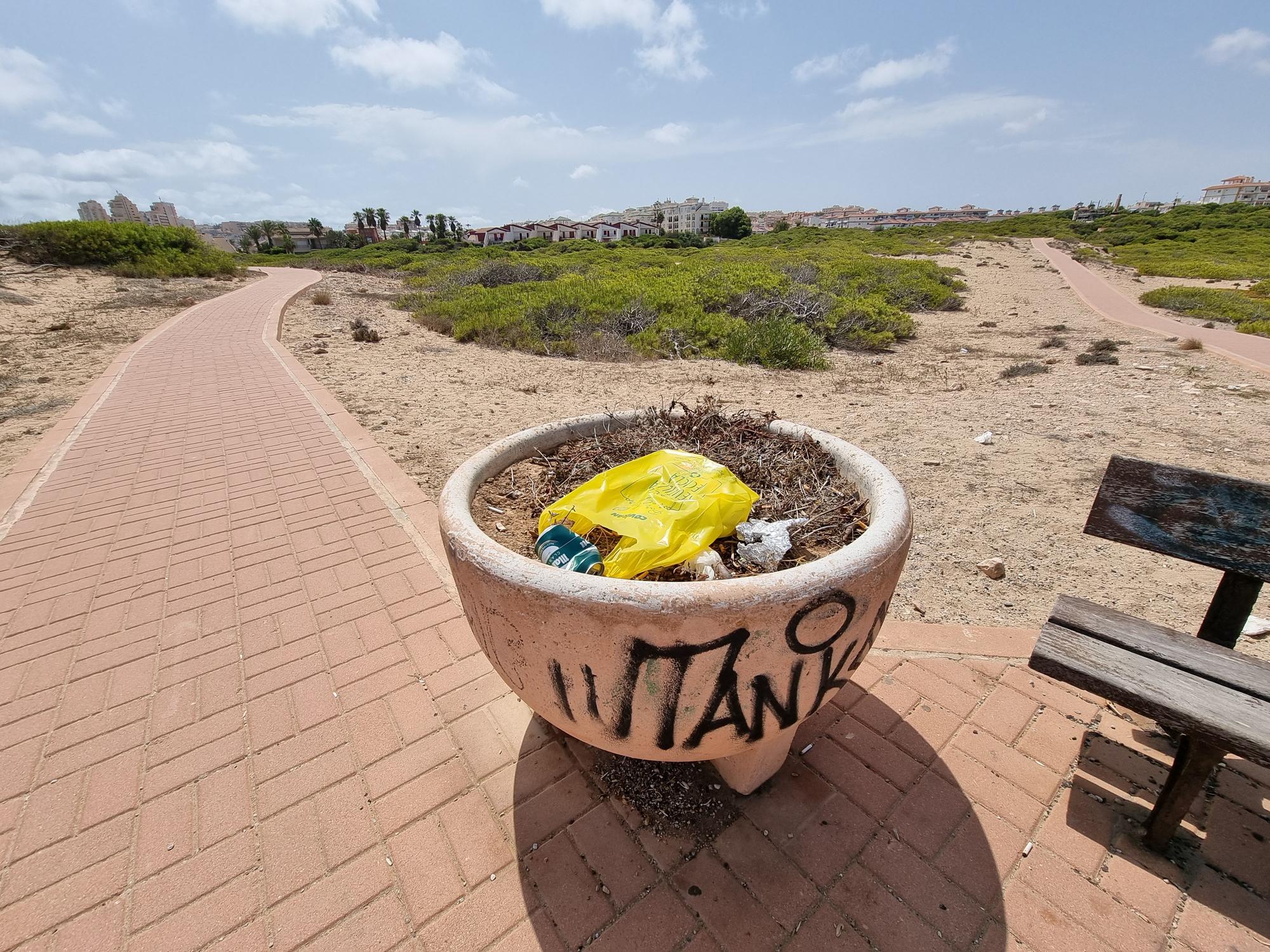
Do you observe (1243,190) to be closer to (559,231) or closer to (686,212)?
(686,212)

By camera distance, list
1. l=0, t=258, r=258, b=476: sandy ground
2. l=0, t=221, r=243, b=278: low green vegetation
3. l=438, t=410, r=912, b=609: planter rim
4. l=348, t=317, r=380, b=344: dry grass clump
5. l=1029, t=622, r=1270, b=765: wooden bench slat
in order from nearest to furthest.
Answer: l=438, t=410, r=912, b=609: planter rim
l=1029, t=622, r=1270, b=765: wooden bench slat
l=0, t=258, r=258, b=476: sandy ground
l=348, t=317, r=380, b=344: dry grass clump
l=0, t=221, r=243, b=278: low green vegetation

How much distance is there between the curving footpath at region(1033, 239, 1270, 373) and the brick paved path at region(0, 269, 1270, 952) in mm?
8840

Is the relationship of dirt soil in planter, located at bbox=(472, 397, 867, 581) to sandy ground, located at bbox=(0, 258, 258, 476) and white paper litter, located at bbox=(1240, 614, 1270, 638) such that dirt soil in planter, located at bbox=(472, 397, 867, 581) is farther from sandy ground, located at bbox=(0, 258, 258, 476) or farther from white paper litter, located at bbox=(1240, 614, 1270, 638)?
sandy ground, located at bbox=(0, 258, 258, 476)

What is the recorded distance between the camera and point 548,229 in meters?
75.3

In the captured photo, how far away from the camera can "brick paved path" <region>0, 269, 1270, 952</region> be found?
1386mm

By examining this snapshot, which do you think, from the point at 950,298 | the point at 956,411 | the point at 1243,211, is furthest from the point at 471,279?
the point at 1243,211

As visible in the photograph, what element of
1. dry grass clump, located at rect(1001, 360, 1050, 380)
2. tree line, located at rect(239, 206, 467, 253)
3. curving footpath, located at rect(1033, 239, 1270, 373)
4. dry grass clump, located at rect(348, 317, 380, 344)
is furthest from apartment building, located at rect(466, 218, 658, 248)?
dry grass clump, located at rect(1001, 360, 1050, 380)

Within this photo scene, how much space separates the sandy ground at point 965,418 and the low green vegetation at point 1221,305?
Result: 2.74 m

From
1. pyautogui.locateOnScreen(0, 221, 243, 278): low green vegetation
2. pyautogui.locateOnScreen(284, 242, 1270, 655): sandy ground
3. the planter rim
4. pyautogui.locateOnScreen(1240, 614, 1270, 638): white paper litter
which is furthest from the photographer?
pyautogui.locateOnScreen(0, 221, 243, 278): low green vegetation

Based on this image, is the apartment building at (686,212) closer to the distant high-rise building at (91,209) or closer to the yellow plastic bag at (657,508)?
the distant high-rise building at (91,209)

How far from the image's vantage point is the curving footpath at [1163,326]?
8023 millimetres

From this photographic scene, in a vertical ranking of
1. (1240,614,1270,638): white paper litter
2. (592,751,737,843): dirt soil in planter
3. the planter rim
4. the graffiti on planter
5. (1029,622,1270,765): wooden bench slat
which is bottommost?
(1240,614,1270,638): white paper litter

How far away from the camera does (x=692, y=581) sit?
130 cm

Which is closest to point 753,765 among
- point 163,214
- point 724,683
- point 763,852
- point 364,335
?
point 763,852
